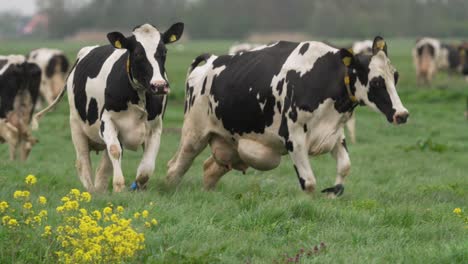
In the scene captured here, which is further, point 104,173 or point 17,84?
point 17,84

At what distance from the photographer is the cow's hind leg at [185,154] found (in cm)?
1138

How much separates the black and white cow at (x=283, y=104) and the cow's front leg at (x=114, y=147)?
1401 mm

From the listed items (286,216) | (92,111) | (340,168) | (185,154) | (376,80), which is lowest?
(185,154)

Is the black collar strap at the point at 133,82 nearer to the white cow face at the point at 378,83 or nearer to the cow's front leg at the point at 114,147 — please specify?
the cow's front leg at the point at 114,147

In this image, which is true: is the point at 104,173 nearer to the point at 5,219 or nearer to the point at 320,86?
the point at 320,86

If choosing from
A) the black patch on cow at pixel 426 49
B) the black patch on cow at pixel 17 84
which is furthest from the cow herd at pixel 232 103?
the black patch on cow at pixel 426 49

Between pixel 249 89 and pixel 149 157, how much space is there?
54.2 inches

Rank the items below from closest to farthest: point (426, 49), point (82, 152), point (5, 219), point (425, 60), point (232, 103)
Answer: point (5, 219) < point (232, 103) < point (82, 152) < point (425, 60) < point (426, 49)

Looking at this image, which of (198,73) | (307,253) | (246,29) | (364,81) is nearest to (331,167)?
(198,73)

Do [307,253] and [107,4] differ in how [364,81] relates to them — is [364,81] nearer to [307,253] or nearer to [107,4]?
[307,253]

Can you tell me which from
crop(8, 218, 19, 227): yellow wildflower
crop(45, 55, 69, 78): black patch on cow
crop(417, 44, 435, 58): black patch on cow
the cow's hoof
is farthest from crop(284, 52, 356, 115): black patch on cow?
crop(417, 44, 435, 58): black patch on cow

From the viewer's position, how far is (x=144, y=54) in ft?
32.6

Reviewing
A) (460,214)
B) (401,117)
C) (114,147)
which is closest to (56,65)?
(114,147)

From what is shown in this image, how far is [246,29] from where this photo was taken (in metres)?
141
